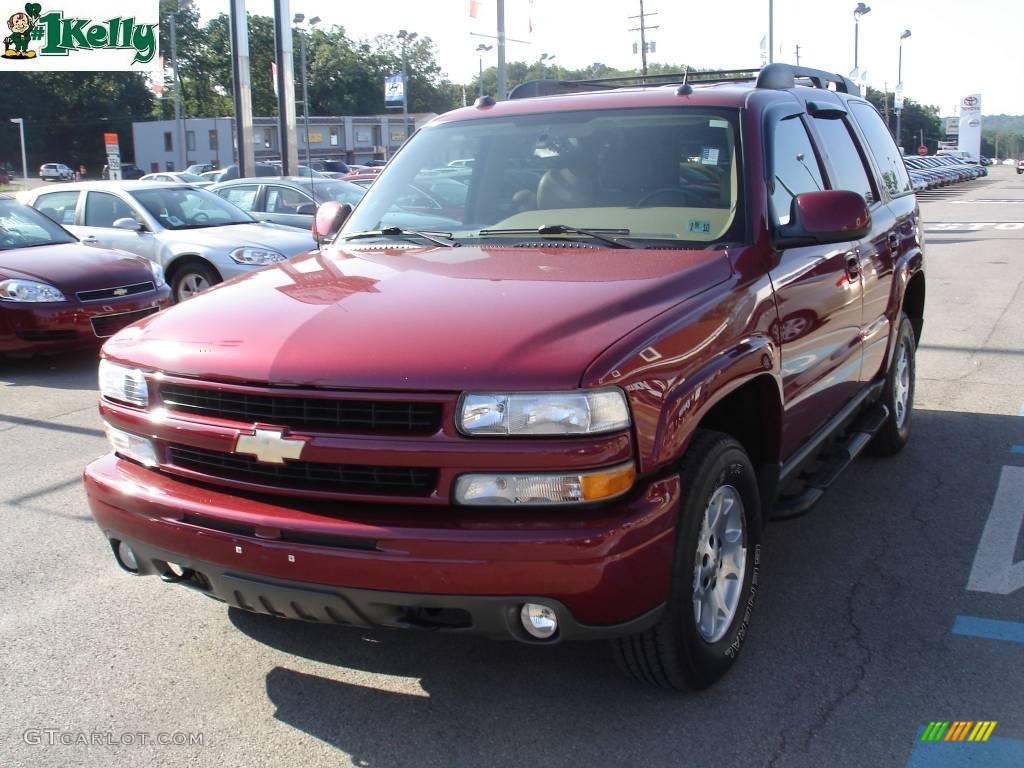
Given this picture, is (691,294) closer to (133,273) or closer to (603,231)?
(603,231)

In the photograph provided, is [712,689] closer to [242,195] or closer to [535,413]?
[535,413]

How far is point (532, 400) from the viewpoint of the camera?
2814mm

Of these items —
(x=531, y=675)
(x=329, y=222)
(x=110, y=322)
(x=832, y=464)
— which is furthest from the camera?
(x=110, y=322)

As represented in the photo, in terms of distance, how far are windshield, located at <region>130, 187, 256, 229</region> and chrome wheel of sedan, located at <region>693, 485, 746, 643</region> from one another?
9458 millimetres

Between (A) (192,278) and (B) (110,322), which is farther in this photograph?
(A) (192,278)

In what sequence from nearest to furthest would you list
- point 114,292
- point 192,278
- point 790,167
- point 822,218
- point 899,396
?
point 822,218
point 790,167
point 899,396
point 114,292
point 192,278

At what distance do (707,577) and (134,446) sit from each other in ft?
6.11

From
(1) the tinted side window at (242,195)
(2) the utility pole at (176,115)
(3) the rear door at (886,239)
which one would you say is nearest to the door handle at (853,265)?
(3) the rear door at (886,239)

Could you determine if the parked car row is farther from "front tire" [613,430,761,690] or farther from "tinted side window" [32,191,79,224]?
"front tire" [613,430,761,690]

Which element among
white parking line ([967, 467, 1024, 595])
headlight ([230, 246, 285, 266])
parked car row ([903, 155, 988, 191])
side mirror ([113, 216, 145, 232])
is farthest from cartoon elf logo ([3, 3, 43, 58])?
parked car row ([903, 155, 988, 191])

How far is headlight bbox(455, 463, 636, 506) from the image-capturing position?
9.27ft

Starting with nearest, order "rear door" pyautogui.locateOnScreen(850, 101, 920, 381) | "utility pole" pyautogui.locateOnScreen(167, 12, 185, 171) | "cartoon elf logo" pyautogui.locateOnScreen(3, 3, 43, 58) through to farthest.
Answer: "rear door" pyautogui.locateOnScreen(850, 101, 920, 381) < "cartoon elf logo" pyautogui.locateOnScreen(3, 3, 43, 58) < "utility pole" pyautogui.locateOnScreen(167, 12, 185, 171)

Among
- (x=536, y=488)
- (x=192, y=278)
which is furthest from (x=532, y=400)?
(x=192, y=278)

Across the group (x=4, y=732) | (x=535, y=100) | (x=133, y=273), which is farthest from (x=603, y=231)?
(x=133, y=273)
